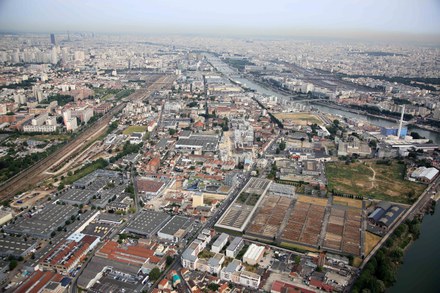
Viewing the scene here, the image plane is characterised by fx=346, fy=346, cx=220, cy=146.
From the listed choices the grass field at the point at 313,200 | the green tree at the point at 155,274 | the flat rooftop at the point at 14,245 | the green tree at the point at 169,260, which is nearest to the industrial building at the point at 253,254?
the green tree at the point at 169,260

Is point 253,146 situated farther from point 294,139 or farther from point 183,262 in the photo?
point 183,262

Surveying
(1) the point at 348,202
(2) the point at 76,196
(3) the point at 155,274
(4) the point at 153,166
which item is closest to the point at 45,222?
(2) the point at 76,196

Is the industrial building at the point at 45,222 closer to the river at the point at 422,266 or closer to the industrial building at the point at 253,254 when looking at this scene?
the industrial building at the point at 253,254

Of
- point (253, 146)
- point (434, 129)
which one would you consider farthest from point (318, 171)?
point (434, 129)

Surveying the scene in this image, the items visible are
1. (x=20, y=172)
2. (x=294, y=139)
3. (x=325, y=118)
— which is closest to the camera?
(x=20, y=172)

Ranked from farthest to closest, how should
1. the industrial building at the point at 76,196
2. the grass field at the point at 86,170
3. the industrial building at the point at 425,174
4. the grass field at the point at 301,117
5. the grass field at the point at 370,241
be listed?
the grass field at the point at 301,117
the industrial building at the point at 425,174
the grass field at the point at 86,170
the industrial building at the point at 76,196
the grass field at the point at 370,241

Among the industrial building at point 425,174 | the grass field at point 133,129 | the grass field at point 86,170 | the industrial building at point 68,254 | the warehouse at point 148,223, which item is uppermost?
the industrial building at point 425,174

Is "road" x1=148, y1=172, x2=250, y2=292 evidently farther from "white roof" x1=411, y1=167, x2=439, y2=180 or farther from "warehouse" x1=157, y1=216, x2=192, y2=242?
"white roof" x1=411, y1=167, x2=439, y2=180
